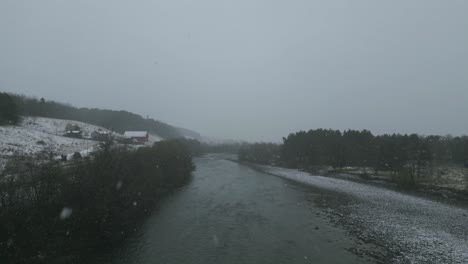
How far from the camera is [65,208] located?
20.9m

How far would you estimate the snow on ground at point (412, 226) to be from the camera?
2067cm

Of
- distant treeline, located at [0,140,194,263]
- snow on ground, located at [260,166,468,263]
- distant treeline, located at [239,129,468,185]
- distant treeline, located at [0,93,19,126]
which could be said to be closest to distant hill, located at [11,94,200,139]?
distant treeline, located at [0,93,19,126]

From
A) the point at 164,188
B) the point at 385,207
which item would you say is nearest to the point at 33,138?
the point at 164,188

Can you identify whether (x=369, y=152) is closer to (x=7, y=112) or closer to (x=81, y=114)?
(x=7, y=112)

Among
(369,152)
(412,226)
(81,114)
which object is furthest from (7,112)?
(369,152)

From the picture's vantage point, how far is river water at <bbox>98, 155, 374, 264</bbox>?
1953 cm

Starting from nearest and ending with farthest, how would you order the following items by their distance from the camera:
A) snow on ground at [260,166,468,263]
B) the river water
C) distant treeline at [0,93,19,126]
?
the river water → snow on ground at [260,166,468,263] → distant treeline at [0,93,19,126]

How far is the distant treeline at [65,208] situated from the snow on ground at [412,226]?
2138cm

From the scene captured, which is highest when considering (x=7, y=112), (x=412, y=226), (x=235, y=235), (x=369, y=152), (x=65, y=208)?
(x=369, y=152)

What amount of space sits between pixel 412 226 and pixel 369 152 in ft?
154

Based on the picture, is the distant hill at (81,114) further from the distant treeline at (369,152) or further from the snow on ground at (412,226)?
the snow on ground at (412,226)

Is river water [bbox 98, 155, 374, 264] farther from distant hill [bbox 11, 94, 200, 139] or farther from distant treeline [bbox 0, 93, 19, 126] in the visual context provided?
distant hill [bbox 11, 94, 200, 139]

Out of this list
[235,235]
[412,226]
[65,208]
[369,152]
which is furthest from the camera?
[369,152]

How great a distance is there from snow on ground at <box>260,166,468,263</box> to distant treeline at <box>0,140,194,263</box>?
21383 mm
